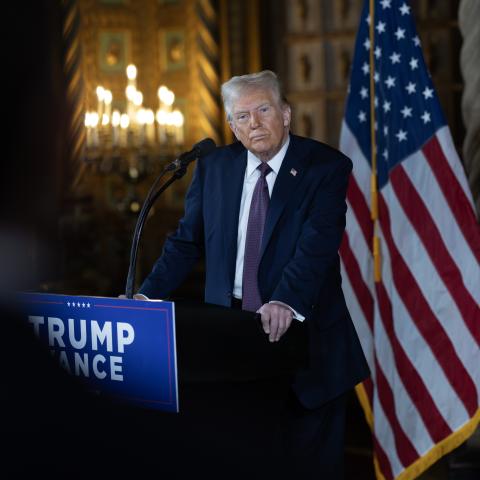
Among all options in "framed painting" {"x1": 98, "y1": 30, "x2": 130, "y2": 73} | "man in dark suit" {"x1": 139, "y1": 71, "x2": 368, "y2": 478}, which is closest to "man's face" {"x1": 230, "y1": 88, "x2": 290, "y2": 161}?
"man in dark suit" {"x1": 139, "y1": 71, "x2": 368, "y2": 478}

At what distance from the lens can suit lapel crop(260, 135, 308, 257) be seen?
2.12 metres

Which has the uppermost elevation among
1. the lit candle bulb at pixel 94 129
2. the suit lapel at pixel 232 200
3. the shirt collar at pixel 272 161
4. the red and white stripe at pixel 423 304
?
the lit candle bulb at pixel 94 129

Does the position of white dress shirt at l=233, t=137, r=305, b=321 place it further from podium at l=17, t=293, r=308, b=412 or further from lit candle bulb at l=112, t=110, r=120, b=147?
lit candle bulb at l=112, t=110, r=120, b=147

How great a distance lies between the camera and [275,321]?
1.61 metres

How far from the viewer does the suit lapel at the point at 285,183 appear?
6.97 ft

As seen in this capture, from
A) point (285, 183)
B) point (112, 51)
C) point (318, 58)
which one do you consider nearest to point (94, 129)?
point (112, 51)

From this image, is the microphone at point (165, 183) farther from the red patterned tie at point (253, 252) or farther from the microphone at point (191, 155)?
the red patterned tie at point (253, 252)

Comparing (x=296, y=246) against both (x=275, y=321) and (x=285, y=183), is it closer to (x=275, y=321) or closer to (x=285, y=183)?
(x=285, y=183)

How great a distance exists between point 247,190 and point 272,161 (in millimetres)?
113

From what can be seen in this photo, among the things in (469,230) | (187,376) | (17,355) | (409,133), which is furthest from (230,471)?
(409,133)

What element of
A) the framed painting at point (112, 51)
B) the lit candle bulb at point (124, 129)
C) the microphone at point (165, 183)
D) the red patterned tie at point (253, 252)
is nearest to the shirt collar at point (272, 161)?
the red patterned tie at point (253, 252)

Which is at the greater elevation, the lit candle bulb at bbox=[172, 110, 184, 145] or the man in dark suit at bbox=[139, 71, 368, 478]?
the lit candle bulb at bbox=[172, 110, 184, 145]

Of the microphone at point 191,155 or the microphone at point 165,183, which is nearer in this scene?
the microphone at point 165,183

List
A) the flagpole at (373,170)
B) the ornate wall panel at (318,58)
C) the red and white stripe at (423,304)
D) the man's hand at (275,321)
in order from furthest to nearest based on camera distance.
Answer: the ornate wall panel at (318,58), the flagpole at (373,170), the red and white stripe at (423,304), the man's hand at (275,321)
